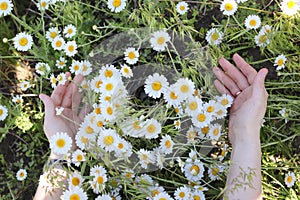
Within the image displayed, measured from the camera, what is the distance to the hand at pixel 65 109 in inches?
64.9

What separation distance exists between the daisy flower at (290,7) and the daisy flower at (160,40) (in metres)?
0.46

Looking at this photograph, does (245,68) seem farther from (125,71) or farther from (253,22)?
(125,71)

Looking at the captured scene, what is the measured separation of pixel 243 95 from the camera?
5.34 feet

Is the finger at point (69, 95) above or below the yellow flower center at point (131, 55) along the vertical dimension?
below

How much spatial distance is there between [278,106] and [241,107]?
0.66ft

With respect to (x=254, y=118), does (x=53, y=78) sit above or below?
above

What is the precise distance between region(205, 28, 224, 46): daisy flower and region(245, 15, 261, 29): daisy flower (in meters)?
0.10

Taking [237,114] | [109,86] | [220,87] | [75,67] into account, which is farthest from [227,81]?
[75,67]

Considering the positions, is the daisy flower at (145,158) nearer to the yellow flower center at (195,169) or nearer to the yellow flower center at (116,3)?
the yellow flower center at (195,169)

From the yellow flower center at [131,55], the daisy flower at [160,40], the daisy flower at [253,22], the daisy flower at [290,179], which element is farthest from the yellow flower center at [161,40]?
the daisy flower at [290,179]

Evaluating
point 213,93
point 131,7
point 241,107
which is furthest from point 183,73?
point 131,7

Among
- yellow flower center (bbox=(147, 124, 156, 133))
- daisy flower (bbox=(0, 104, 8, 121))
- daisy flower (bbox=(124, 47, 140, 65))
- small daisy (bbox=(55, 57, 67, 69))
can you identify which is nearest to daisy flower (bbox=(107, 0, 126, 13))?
daisy flower (bbox=(124, 47, 140, 65))

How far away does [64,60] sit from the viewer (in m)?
1.77

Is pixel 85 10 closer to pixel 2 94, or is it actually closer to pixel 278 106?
pixel 2 94
